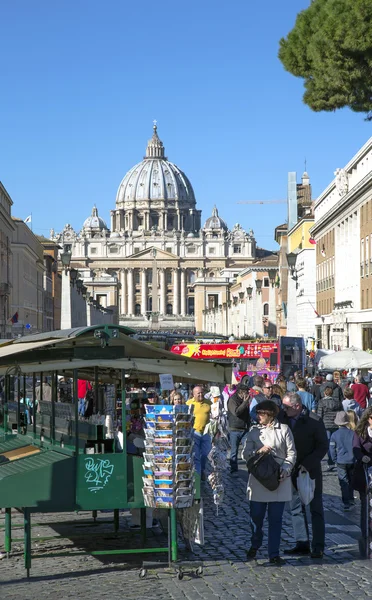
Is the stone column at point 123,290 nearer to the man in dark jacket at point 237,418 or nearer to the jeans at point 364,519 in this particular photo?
the man in dark jacket at point 237,418

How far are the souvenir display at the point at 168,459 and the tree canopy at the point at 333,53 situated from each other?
19.7ft

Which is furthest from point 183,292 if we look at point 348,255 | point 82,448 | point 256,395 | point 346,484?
point 82,448

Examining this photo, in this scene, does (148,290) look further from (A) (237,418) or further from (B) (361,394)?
(A) (237,418)

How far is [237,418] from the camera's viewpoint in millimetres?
15453

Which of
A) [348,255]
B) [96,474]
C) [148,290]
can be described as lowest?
[96,474]

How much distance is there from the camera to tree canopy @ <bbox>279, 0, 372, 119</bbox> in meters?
12.9

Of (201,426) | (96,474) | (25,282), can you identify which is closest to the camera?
(96,474)

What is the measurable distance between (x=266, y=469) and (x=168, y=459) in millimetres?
721

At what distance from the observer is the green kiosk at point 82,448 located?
834cm

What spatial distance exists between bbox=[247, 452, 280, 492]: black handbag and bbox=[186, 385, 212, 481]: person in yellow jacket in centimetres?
380

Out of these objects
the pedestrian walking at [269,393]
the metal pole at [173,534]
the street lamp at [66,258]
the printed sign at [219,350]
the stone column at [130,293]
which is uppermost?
the stone column at [130,293]

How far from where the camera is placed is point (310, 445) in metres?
9.05

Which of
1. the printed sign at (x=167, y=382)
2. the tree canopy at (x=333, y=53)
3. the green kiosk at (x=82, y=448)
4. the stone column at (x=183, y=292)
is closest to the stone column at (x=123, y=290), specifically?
the stone column at (x=183, y=292)

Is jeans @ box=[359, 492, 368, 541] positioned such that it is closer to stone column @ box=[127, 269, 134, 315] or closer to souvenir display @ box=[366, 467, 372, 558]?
souvenir display @ box=[366, 467, 372, 558]
